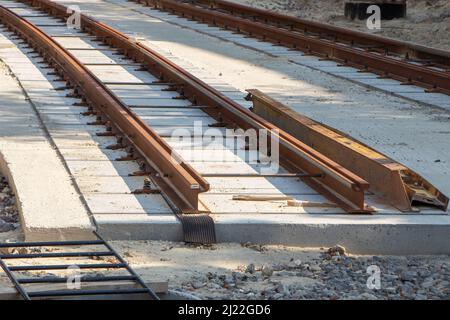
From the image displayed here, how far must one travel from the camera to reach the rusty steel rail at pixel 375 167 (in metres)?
8.53

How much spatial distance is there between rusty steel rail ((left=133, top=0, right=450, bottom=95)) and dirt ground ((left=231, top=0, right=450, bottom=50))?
77.1 inches

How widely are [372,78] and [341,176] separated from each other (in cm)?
784

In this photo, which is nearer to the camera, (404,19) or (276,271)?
(276,271)

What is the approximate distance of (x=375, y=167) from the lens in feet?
29.8

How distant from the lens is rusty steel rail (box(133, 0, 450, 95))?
16109 millimetres

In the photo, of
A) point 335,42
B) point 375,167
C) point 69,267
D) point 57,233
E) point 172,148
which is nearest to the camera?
point 69,267

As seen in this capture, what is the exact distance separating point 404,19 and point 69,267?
19960 millimetres

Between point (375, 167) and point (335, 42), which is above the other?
point (375, 167)

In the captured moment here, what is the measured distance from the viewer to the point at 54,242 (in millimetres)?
7332

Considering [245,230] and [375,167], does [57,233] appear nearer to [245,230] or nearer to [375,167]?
[245,230]

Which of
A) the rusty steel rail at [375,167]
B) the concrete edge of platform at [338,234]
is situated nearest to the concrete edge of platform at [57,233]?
the concrete edge of platform at [338,234]

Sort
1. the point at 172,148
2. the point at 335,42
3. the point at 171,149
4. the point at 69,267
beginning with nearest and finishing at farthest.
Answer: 1. the point at 69,267
2. the point at 171,149
3. the point at 172,148
4. the point at 335,42

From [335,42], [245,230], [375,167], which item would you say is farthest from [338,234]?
[335,42]
